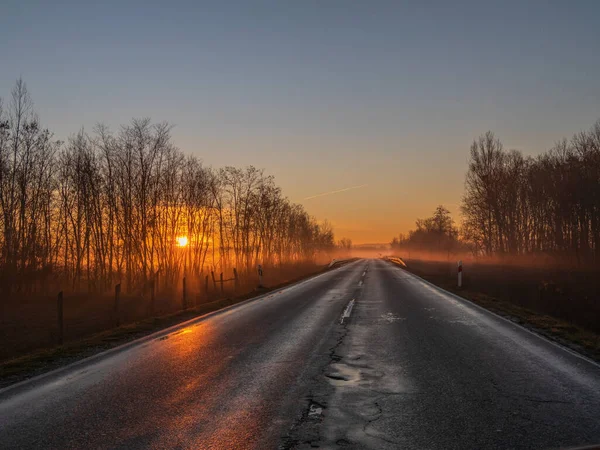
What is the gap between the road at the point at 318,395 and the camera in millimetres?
3990

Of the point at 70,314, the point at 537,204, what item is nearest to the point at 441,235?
the point at 537,204

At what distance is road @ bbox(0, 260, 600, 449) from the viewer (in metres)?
3.99

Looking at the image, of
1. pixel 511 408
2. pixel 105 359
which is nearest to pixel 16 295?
pixel 105 359

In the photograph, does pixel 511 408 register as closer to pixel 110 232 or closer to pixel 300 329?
pixel 300 329

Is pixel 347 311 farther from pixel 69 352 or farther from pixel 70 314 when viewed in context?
pixel 70 314

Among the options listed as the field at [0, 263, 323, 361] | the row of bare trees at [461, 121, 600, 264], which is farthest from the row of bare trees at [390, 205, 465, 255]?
the field at [0, 263, 323, 361]

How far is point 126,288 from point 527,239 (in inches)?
1979

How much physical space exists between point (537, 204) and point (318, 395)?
54678 millimetres

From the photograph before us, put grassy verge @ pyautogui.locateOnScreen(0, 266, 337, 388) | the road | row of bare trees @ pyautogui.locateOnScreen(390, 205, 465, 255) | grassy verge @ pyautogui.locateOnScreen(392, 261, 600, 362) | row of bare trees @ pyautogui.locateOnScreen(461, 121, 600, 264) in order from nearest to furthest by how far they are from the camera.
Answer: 1. the road
2. grassy verge @ pyautogui.locateOnScreen(0, 266, 337, 388)
3. grassy verge @ pyautogui.locateOnScreen(392, 261, 600, 362)
4. row of bare trees @ pyautogui.locateOnScreen(461, 121, 600, 264)
5. row of bare trees @ pyautogui.locateOnScreen(390, 205, 465, 255)

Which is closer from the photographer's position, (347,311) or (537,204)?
(347,311)

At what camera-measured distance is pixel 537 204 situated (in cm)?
5188

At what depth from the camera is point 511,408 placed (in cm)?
474

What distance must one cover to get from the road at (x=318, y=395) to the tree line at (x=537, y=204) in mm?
39112

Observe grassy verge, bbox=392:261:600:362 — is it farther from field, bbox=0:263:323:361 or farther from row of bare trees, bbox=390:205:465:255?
row of bare trees, bbox=390:205:465:255
